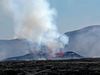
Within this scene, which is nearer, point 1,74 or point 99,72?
point 99,72

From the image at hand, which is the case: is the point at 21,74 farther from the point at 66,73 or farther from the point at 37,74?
the point at 66,73

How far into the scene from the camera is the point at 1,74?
270 ft

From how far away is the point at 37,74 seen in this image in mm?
78125

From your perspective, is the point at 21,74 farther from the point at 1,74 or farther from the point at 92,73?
the point at 92,73

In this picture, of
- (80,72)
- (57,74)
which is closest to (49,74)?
(57,74)

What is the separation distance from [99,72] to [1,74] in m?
22.4

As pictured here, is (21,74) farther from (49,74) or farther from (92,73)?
(92,73)

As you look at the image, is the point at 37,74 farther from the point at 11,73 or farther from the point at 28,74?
the point at 11,73

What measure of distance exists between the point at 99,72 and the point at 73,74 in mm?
5630

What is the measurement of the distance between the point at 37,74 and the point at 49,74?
2.63m

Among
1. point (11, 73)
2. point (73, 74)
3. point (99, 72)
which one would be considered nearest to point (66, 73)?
point (73, 74)

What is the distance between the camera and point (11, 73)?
279ft

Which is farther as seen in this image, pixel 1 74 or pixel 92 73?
pixel 1 74

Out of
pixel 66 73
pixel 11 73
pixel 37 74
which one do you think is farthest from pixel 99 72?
pixel 11 73
